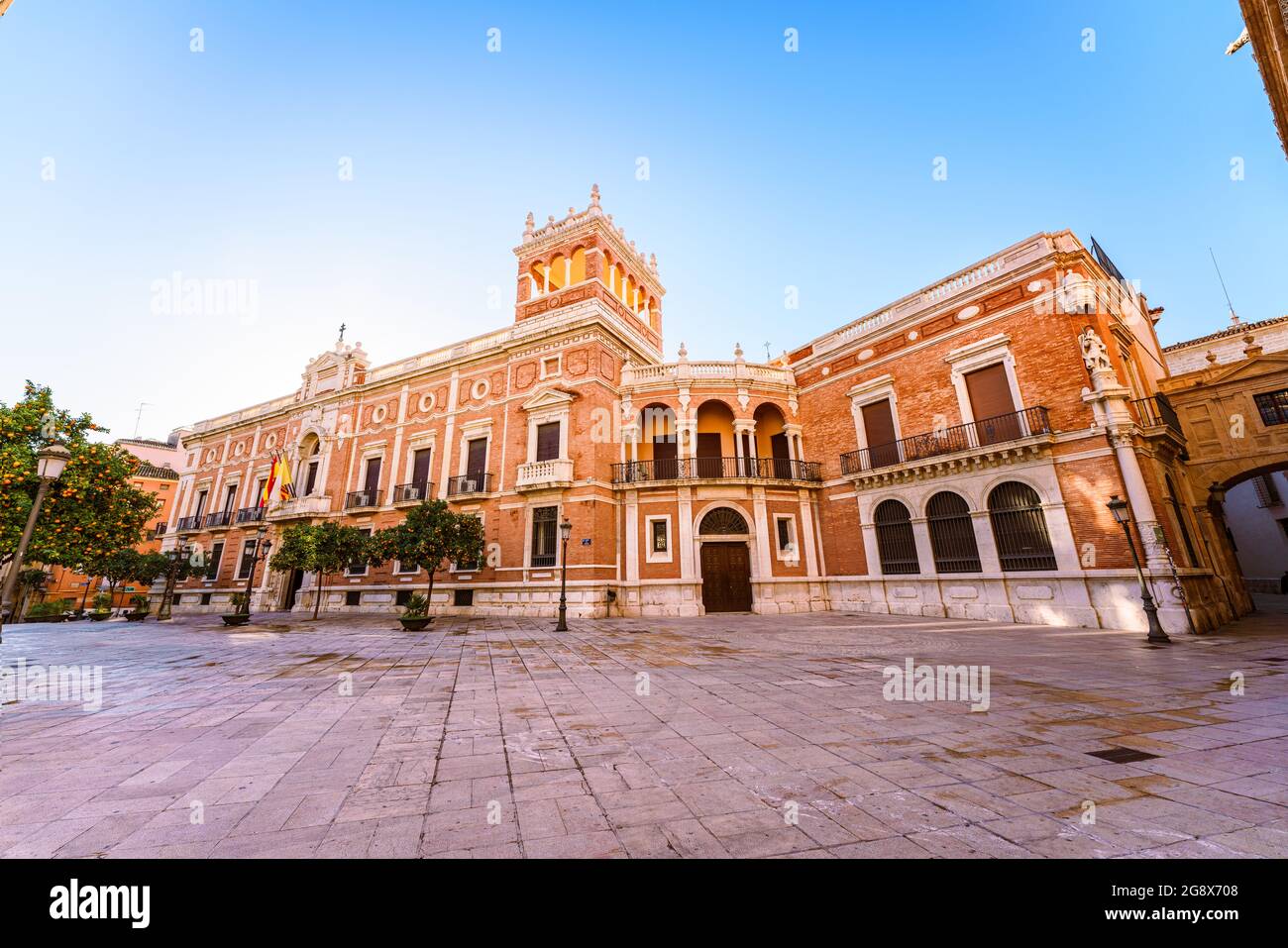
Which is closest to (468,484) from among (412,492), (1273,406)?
(412,492)

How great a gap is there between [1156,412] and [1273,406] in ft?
12.9

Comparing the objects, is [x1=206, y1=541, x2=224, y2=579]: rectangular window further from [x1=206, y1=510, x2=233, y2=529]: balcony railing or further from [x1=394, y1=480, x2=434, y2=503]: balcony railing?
[x1=394, y1=480, x2=434, y2=503]: balcony railing

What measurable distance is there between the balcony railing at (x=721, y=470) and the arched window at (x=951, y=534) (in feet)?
15.1

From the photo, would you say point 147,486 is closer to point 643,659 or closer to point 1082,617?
point 643,659

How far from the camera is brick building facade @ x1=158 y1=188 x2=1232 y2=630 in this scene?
13.3 m

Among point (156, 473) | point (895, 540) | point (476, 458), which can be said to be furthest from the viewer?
point (156, 473)

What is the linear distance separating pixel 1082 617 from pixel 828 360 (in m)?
12.0

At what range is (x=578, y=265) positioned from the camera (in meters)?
23.2

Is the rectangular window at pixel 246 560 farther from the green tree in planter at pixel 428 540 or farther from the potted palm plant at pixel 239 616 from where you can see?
the green tree in planter at pixel 428 540

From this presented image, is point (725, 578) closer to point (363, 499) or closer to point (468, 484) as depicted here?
point (468, 484)

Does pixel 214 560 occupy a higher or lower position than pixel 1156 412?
lower

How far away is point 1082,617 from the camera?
486 inches

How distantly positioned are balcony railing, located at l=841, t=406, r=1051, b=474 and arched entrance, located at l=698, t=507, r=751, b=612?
490 cm

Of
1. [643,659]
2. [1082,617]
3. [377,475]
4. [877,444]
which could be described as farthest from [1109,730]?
[377,475]
